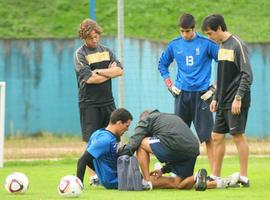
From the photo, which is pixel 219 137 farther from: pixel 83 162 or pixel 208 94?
pixel 83 162

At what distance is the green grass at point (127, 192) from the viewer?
39.7 ft

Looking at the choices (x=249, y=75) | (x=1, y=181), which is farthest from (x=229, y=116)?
(x=1, y=181)

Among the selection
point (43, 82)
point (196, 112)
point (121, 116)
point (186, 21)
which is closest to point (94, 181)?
point (121, 116)

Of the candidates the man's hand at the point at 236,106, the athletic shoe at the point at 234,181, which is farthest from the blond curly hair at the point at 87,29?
the athletic shoe at the point at 234,181

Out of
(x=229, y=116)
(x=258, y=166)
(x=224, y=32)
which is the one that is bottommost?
(x=258, y=166)

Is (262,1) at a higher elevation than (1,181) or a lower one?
higher

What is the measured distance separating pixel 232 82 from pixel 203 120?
0.92 metres

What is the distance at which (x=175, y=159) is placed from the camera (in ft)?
43.3

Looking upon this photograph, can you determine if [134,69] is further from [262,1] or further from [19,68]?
[262,1]

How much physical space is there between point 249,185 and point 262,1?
1371cm

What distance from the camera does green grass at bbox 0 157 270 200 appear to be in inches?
477

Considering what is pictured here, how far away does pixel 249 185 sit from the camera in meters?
13.6

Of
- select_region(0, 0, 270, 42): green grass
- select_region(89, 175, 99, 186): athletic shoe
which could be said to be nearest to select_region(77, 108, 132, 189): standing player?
select_region(89, 175, 99, 186): athletic shoe

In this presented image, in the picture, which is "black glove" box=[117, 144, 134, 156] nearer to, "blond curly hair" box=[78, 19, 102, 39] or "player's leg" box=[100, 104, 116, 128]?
"player's leg" box=[100, 104, 116, 128]
